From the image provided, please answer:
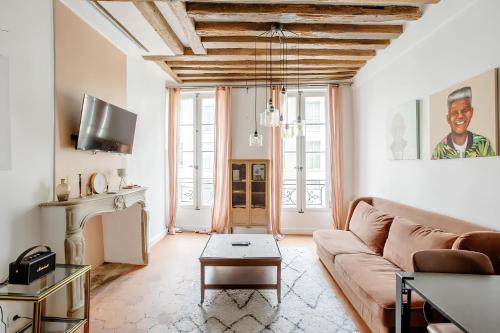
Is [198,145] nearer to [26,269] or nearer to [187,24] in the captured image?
[187,24]

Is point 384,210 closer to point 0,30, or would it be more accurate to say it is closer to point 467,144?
point 467,144

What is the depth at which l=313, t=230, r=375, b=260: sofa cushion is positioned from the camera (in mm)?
2860

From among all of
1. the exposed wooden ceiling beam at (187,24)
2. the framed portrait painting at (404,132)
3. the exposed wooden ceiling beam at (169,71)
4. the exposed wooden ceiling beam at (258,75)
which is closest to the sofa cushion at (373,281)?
the framed portrait painting at (404,132)

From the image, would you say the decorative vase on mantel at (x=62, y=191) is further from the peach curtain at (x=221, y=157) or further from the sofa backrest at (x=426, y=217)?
the sofa backrest at (x=426, y=217)

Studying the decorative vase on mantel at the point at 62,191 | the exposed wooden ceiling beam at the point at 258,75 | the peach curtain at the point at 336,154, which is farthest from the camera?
the peach curtain at the point at 336,154

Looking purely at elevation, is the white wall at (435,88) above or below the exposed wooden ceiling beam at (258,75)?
below

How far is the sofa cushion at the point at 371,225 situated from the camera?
2.88 meters

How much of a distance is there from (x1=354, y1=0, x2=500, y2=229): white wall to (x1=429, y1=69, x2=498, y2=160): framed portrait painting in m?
0.08

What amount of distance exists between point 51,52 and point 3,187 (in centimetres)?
123

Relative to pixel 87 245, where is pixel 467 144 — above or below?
above

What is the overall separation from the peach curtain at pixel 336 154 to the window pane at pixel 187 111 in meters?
2.62

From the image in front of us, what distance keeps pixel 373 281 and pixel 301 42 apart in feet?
9.27

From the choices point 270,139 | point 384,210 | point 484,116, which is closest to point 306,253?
point 384,210

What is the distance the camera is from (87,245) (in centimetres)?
312
